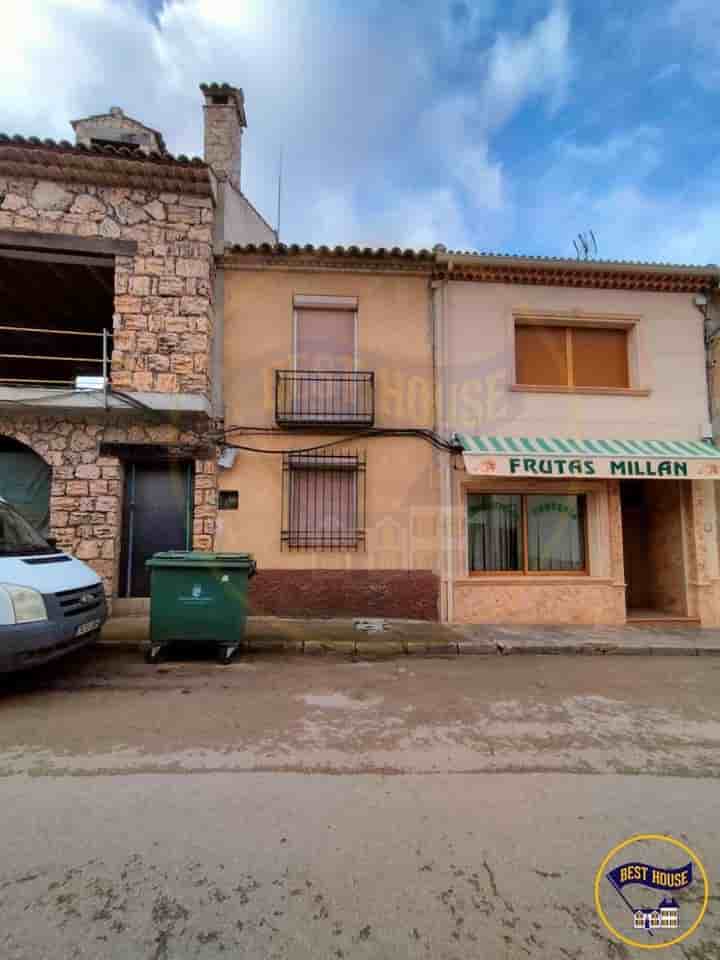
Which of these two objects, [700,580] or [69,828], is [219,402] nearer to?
[69,828]

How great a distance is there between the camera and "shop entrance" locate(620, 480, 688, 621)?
8.50m

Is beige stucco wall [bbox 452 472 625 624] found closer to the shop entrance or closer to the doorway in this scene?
the shop entrance

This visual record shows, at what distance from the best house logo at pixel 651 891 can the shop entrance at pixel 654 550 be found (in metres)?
6.77

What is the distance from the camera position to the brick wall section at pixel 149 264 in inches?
298

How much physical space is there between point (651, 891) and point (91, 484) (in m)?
8.35

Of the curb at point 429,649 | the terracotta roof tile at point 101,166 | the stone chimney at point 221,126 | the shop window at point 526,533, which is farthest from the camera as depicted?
the stone chimney at point 221,126

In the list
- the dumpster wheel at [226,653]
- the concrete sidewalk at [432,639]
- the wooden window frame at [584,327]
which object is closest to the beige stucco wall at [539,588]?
the concrete sidewalk at [432,639]

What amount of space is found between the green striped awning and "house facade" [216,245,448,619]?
1007 millimetres

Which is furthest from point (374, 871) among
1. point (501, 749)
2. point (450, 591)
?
point (450, 591)

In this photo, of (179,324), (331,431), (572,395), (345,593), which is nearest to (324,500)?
(331,431)

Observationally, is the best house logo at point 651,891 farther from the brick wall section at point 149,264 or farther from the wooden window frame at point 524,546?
the brick wall section at point 149,264

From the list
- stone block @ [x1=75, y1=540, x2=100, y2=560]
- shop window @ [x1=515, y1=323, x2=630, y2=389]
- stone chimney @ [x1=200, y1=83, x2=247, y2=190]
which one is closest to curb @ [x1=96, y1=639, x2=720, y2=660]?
stone block @ [x1=75, y1=540, x2=100, y2=560]

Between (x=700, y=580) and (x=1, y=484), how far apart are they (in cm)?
1298

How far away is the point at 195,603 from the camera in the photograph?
5613 millimetres
